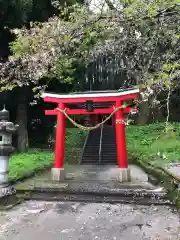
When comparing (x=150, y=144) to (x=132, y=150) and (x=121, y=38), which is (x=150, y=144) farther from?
(x=121, y=38)

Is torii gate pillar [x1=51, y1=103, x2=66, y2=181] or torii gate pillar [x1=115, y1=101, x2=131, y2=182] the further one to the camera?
torii gate pillar [x1=51, y1=103, x2=66, y2=181]

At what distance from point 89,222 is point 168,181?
106 inches

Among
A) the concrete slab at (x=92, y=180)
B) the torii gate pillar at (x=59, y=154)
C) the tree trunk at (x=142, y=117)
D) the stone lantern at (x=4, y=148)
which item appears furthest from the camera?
the tree trunk at (x=142, y=117)

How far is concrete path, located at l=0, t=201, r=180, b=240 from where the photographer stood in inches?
195

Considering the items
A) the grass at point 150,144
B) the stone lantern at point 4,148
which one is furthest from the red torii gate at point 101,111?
the grass at point 150,144

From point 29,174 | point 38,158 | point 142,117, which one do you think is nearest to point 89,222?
point 29,174

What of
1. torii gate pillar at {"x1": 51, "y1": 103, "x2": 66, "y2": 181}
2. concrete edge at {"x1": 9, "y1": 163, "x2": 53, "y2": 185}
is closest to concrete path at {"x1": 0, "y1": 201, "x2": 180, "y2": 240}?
concrete edge at {"x1": 9, "y1": 163, "x2": 53, "y2": 185}

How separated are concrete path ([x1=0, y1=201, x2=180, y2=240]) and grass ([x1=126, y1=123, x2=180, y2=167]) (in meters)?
4.66

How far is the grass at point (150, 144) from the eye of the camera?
464 inches

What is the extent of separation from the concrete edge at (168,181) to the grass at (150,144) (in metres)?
1.62

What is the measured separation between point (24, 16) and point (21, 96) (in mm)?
3875

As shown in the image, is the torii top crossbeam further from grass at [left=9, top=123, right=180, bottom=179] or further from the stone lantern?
the stone lantern

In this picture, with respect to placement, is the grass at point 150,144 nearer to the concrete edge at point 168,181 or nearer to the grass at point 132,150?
the grass at point 132,150

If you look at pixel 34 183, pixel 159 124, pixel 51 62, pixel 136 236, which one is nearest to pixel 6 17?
pixel 51 62
